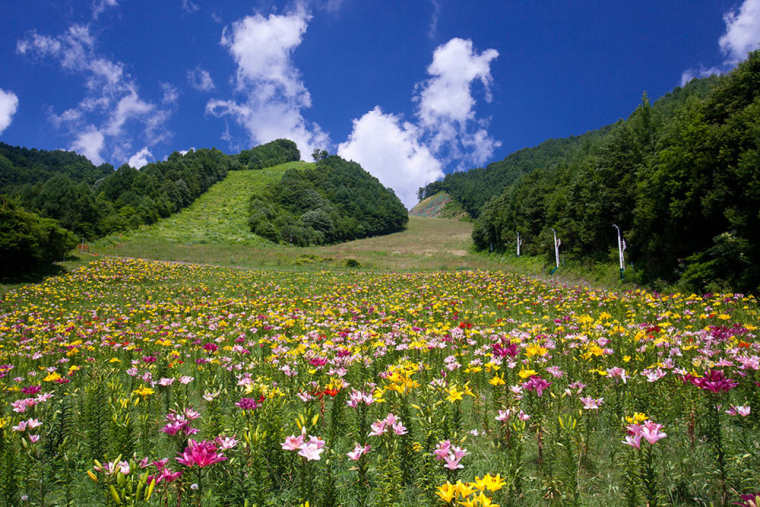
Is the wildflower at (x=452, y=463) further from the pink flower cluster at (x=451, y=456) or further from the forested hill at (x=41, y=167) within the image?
the forested hill at (x=41, y=167)

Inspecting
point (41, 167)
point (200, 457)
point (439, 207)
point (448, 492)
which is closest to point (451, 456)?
point (448, 492)

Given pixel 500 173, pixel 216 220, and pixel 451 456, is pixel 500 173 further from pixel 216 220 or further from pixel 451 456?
pixel 451 456

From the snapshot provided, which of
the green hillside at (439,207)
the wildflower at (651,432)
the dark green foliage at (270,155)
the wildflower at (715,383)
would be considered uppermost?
the dark green foliage at (270,155)

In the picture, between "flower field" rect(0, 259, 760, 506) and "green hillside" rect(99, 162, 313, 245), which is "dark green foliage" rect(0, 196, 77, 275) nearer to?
"flower field" rect(0, 259, 760, 506)

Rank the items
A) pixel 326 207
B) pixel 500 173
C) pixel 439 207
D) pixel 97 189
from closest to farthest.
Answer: pixel 97 189 → pixel 326 207 → pixel 500 173 → pixel 439 207

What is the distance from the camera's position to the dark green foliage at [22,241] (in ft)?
47.3

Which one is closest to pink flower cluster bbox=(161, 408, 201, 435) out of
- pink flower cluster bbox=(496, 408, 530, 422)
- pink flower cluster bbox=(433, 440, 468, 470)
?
pink flower cluster bbox=(433, 440, 468, 470)

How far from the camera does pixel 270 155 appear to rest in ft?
388

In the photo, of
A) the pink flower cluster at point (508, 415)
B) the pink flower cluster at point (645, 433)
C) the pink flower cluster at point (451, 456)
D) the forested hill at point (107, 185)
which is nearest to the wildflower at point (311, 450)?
the pink flower cluster at point (451, 456)

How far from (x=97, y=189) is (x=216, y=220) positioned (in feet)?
64.9

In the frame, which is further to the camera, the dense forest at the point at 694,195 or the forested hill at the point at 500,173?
the forested hill at the point at 500,173

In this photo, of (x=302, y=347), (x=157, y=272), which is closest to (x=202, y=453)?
(x=302, y=347)

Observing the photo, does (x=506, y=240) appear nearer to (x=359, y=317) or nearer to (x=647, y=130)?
(x=647, y=130)

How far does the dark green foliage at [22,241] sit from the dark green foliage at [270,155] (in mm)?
94508
